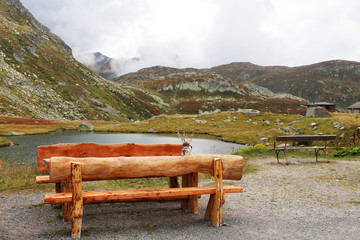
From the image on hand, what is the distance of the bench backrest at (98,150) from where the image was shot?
26.7 feet

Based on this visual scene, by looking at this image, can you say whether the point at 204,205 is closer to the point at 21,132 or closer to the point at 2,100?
the point at 21,132

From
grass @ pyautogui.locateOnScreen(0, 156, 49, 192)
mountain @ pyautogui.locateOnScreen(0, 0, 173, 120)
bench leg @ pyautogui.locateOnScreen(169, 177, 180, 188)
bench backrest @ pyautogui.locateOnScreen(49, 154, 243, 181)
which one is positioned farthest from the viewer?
mountain @ pyautogui.locateOnScreen(0, 0, 173, 120)

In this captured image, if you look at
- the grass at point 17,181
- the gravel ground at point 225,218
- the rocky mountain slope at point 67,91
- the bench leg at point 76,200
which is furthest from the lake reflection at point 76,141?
the rocky mountain slope at point 67,91

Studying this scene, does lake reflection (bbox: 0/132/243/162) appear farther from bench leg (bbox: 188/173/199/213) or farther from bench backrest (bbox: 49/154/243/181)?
bench backrest (bbox: 49/154/243/181)

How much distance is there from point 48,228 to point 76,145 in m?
3.01

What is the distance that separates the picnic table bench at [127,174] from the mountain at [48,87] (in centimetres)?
7847

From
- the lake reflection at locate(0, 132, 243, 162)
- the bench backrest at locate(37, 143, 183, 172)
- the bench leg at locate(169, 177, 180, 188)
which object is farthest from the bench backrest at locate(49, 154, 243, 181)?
the lake reflection at locate(0, 132, 243, 162)

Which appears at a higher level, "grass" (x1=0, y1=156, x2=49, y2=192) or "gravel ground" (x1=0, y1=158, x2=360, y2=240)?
"grass" (x1=0, y1=156, x2=49, y2=192)

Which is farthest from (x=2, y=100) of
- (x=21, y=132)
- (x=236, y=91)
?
(x=236, y=91)

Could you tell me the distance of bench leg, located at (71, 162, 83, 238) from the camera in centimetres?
541

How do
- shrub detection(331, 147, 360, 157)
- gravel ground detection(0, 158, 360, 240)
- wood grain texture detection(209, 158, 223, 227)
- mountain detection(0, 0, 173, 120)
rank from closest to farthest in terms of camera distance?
gravel ground detection(0, 158, 360, 240), wood grain texture detection(209, 158, 223, 227), shrub detection(331, 147, 360, 157), mountain detection(0, 0, 173, 120)

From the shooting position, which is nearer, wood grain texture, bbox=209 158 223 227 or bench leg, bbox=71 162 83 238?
bench leg, bbox=71 162 83 238

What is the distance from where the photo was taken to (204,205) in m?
8.34

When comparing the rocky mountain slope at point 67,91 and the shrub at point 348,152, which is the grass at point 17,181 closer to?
the shrub at point 348,152
